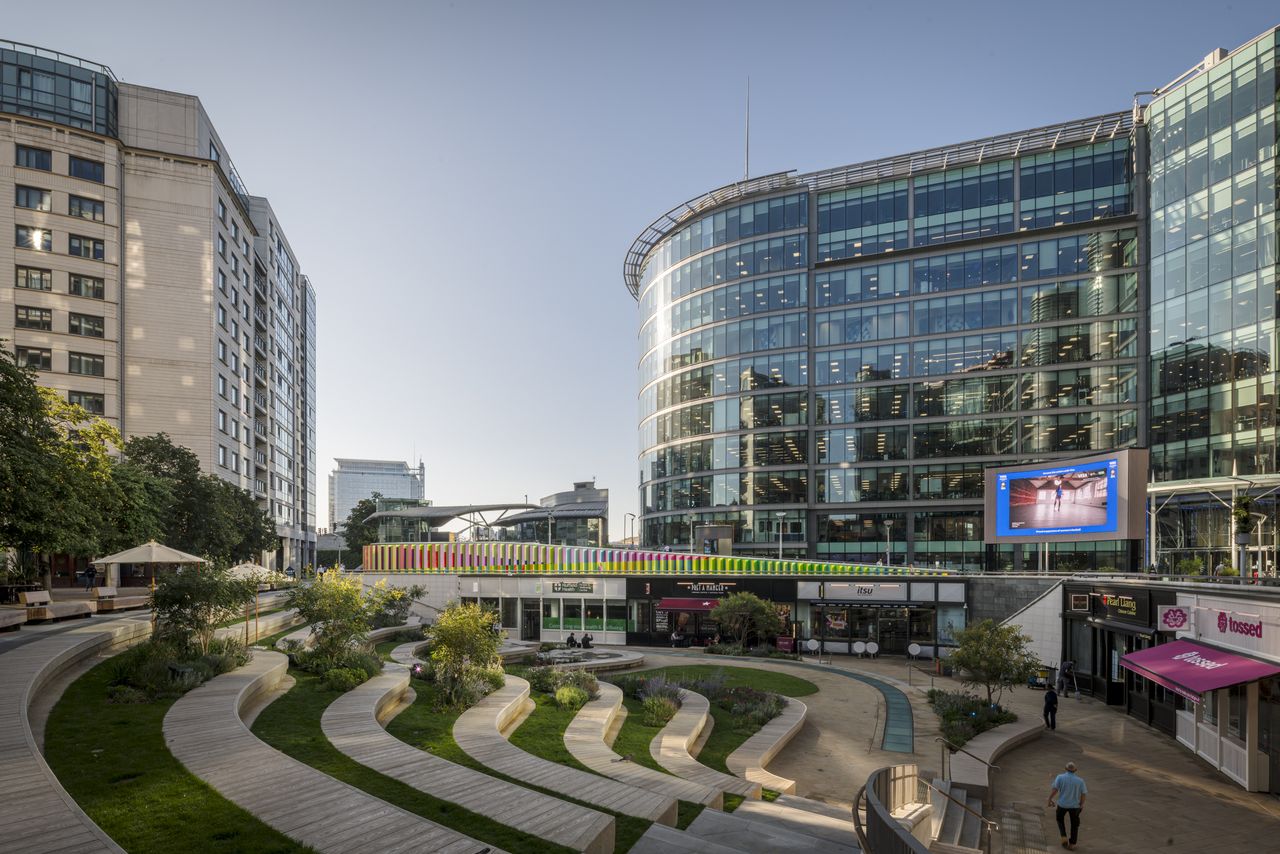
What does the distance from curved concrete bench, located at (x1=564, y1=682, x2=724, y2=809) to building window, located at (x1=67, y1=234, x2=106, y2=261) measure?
65.8 m

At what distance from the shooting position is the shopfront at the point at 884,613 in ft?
143

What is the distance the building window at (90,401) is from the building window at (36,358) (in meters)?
2.79

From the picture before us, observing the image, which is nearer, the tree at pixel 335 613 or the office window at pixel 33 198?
the tree at pixel 335 613

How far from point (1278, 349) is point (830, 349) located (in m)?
35.5

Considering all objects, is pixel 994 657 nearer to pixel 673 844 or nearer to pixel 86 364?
pixel 673 844

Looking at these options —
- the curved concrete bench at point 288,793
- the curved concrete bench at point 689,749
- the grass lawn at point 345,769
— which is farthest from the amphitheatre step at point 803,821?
the curved concrete bench at point 288,793

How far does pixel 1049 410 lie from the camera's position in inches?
2552

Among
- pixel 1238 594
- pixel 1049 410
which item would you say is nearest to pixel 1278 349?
pixel 1049 410

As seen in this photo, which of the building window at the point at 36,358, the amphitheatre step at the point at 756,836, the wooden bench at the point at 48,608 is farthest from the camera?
the building window at the point at 36,358

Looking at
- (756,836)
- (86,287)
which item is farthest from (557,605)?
(86,287)

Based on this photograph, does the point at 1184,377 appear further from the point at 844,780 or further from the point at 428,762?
the point at 428,762

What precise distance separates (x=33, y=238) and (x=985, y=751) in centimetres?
7601

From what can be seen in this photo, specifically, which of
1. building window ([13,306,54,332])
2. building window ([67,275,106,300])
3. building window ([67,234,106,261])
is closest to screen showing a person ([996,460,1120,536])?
building window ([67,275,106,300])

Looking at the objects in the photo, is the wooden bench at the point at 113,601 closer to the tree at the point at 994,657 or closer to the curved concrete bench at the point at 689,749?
the curved concrete bench at the point at 689,749
